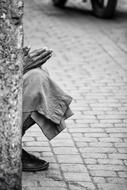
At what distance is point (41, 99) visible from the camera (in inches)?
167

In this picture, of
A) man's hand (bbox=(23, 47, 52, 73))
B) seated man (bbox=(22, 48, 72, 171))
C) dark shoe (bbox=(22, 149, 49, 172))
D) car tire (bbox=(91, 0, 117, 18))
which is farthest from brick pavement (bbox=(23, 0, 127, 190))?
man's hand (bbox=(23, 47, 52, 73))

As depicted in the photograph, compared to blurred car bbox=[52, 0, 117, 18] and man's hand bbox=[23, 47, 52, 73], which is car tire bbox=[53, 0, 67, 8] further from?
man's hand bbox=[23, 47, 52, 73]

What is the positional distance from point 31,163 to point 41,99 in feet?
2.34

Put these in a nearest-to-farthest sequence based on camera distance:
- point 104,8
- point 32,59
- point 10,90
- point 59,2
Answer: point 10,90, point 32,59, point 104,8, point 59,2

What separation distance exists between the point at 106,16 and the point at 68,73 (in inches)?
176

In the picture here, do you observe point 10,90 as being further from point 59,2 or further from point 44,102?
point 59,2

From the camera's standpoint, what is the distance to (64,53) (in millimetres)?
9031

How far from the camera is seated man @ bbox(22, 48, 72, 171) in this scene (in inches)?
166

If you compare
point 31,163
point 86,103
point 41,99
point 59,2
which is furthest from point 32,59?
point 59,2

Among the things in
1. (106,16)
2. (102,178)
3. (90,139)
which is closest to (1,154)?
(102,178)

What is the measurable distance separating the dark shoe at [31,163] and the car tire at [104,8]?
7.61 metres

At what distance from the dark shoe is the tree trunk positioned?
0.70 m

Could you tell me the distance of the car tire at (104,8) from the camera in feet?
38.7

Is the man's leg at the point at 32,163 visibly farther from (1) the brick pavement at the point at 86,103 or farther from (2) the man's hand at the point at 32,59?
(2) the man's hand at the point at 32,59
